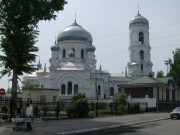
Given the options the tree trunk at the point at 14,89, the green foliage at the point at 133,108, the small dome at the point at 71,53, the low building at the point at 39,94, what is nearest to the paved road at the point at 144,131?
the tree trunk at the point at 14,89

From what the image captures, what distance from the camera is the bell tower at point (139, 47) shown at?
8329 cm

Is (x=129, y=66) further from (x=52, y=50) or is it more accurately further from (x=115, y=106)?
(x=115, y=106)

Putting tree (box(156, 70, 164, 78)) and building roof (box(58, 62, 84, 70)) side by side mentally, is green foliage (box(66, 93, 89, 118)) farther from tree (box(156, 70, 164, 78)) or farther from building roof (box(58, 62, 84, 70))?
tree (box(156, 70, 164, 78))

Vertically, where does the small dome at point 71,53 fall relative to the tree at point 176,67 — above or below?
above

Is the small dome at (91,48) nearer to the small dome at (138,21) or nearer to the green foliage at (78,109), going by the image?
the small dome at (138,21)

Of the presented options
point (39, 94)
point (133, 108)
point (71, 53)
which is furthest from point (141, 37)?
point (133, 108)

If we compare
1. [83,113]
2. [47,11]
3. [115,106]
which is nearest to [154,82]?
[115,106]

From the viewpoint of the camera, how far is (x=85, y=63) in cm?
8444

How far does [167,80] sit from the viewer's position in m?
49.7

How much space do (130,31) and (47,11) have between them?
199ft

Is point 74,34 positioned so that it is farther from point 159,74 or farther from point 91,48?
point 159,74

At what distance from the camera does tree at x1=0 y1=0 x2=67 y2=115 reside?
978 inches

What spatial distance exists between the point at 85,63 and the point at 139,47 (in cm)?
1432

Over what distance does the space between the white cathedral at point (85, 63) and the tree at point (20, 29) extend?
51.6 metres
